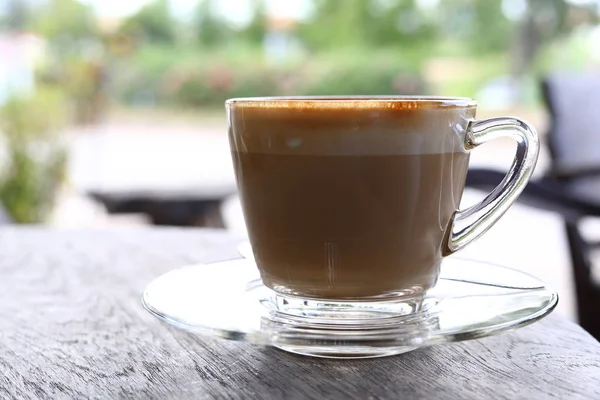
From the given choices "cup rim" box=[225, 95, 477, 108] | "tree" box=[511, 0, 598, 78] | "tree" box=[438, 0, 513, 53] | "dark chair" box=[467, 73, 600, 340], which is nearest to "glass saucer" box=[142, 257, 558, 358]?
"cup rim" box=[225, 95, 477, 108]

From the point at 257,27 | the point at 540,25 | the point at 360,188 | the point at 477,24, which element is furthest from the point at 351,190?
the point at 257,27

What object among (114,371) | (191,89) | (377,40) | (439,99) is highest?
(439,99)

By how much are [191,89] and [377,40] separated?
1755mm

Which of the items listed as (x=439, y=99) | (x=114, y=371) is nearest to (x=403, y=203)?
(x=439, y=99)

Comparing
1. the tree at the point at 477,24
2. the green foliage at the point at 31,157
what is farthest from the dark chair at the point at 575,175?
the tree at the point at 477,24

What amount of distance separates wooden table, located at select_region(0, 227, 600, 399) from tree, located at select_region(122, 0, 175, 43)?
6.40 meters

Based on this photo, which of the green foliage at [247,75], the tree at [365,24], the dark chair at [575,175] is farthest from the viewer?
the green foliage at [247,75]

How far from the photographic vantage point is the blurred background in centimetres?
532

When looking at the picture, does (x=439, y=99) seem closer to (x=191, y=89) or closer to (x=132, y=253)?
(x=132, y=253)

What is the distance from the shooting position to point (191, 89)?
22.8 feet

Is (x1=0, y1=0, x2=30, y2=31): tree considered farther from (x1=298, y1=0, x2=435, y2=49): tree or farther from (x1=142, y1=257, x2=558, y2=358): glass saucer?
(x1=142, y1=257, x2=558, y2=358): glass saucer

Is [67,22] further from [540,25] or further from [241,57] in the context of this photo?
[540,25]

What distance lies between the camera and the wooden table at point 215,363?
0.34 metres

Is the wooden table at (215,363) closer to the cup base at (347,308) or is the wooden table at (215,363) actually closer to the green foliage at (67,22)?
the cup base at (347,308)
